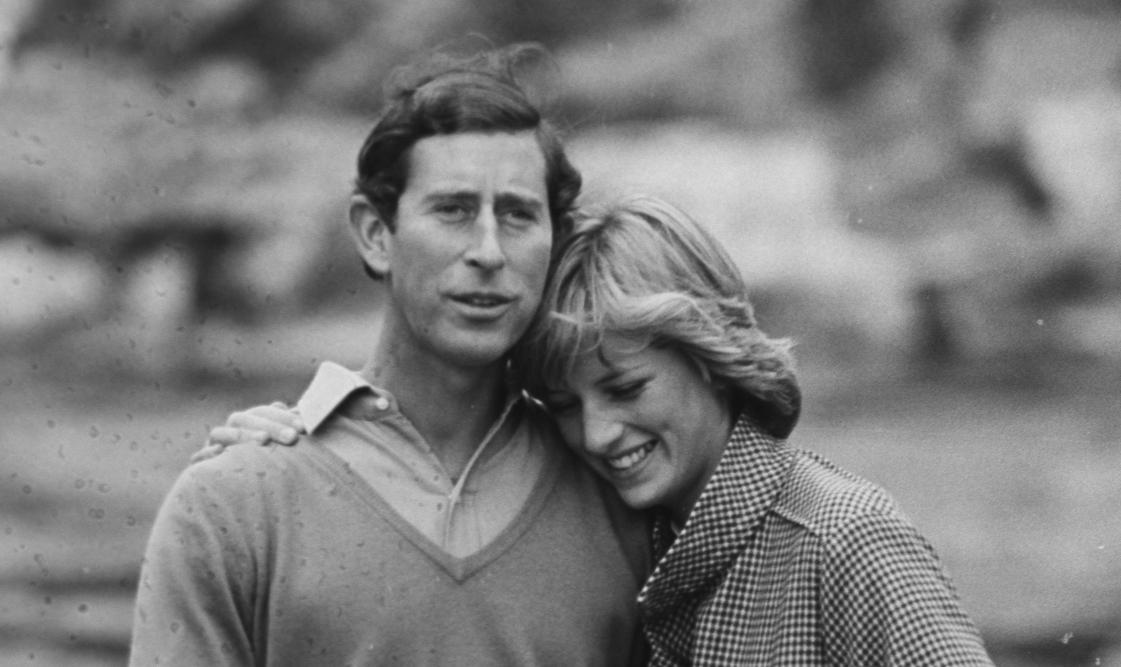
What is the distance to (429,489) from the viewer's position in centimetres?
245

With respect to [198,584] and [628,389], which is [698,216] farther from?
[198,584]

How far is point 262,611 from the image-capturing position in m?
2.34

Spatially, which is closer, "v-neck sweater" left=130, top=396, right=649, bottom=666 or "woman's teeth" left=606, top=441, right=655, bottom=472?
"v-neck sweater" left=130, top=396, right=649, bottom=666

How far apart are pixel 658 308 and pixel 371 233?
37 centimetres

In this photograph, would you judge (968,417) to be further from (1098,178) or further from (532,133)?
(532,133)

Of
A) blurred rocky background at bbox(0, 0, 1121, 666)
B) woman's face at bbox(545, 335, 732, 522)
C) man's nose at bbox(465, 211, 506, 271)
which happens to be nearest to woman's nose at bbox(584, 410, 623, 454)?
woman's face at bbox(545, 335, 732, 522)

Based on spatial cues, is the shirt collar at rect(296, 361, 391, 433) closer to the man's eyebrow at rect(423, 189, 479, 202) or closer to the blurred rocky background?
the man's eyebrow at rect(423, 189, 479, 202)

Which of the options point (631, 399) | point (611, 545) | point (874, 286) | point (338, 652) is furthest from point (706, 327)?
point (874, 286)

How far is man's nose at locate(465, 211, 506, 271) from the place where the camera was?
2.40 meters

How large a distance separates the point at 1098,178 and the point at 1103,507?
27.3 inches

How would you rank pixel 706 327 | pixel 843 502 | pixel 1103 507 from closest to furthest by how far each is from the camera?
1. pixel 843 502
2. pixel 706 327
3. pixel 1103 507

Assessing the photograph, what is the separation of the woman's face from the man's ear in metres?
0.27

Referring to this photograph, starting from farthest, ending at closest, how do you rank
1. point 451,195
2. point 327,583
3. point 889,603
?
point 451,195 → point 327,583 → point 889,603

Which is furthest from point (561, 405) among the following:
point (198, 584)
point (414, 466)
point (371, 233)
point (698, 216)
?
point (698, 216)
